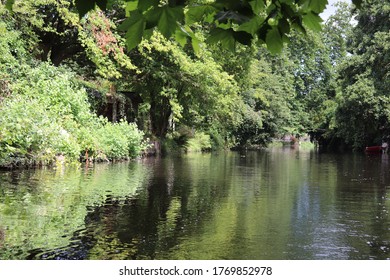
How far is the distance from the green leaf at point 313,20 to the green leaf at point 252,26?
19cm

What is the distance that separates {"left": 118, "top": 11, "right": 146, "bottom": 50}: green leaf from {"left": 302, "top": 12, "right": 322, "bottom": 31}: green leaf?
2.43ft

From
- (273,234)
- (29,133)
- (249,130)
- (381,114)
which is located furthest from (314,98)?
(273,234)

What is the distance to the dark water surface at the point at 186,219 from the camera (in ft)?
17.6

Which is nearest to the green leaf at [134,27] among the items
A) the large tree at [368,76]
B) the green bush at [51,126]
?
the green bush at [51,126]

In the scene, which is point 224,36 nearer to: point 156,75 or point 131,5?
point 131,5

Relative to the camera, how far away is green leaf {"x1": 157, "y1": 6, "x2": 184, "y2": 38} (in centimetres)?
196

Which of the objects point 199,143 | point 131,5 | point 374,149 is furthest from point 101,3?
point 374,149

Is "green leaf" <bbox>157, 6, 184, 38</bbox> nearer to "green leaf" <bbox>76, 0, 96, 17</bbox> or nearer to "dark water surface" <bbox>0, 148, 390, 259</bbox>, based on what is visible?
"green leaf" <bbox>76, 0, 96, 17</bbox>

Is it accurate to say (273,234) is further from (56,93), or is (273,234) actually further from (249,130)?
(249,130)

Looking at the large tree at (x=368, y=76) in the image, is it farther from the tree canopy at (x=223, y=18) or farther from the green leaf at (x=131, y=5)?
the green leaf at (x=131, y=5)

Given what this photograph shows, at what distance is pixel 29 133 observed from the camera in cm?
1315

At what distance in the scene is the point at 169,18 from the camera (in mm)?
1989

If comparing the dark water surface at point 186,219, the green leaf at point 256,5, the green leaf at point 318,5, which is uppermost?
the green leaf at point 256,5

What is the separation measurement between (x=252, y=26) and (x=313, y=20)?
0.88 ft
